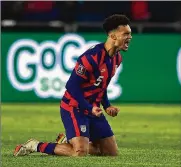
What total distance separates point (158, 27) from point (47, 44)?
2878 mm

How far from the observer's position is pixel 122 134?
53.1 ft

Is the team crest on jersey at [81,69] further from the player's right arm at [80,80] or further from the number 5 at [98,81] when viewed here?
the number 5 at [98,81]

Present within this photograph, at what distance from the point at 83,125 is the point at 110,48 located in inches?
40.6

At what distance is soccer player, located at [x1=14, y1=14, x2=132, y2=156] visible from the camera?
12023 millimetres

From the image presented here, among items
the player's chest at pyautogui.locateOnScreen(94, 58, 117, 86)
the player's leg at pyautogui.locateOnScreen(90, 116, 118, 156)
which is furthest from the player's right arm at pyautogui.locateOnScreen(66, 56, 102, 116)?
the player's leg at pyautogui.locateOnScreen(90, 116, 118, 156)

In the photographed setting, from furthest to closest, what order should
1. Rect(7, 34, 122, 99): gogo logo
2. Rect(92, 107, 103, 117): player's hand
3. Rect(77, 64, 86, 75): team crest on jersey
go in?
Rect(7, 34, 122, 99): gogo logo, Rect(77, 64, 86, 75): team crest on jersey, Rect(92, 107, 103, 117): player's hand

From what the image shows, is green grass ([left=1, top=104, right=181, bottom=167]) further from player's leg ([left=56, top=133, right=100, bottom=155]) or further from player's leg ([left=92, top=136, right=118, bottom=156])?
player's leg ([left=56, top=133, right=100, bottom=155])

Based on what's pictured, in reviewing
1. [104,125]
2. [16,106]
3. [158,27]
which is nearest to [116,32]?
[104,125]

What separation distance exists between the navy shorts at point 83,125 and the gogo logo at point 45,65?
1005cm

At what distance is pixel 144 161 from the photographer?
11766 millimetres

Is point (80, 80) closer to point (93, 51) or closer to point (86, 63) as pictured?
point (86, 63)

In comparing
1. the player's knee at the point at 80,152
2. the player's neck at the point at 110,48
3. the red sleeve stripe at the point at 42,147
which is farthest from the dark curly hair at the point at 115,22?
the red sleeve stripe at the point at 42,147

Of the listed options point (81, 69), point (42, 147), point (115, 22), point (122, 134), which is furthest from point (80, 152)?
point (122, 134)

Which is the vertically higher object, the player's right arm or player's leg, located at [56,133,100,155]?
the player's right arm
